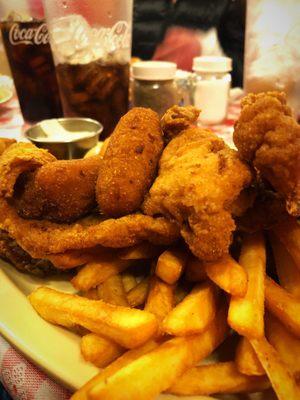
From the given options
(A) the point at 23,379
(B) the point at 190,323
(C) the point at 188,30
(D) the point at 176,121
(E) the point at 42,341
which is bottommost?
(A) the point at 23,379

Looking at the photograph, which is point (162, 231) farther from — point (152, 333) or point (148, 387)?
point (148, 387)

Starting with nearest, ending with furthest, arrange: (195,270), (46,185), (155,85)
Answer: (195,270) < (46,185) < (155,85)

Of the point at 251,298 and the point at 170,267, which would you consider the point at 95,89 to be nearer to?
the point at 170,267

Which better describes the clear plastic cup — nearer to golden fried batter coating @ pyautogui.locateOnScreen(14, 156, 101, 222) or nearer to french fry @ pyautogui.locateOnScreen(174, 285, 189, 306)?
golden fried batter coating @ pyautogui.locateOnScreen(14, 156, 101, 222)

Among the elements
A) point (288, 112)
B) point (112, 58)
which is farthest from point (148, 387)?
point (112, 58)

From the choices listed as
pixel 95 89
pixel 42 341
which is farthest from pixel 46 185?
pixel 95 89

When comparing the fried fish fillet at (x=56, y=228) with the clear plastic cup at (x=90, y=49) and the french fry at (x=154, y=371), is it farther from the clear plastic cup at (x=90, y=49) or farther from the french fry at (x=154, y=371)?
the clear plastic cup at (x=90, y=49)
